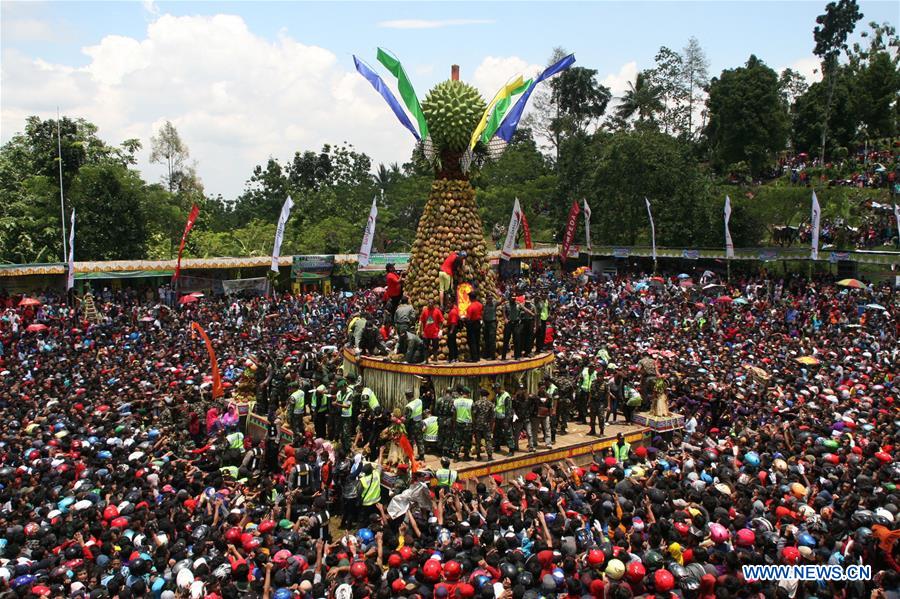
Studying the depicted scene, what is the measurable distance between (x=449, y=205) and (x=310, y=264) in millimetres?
19785

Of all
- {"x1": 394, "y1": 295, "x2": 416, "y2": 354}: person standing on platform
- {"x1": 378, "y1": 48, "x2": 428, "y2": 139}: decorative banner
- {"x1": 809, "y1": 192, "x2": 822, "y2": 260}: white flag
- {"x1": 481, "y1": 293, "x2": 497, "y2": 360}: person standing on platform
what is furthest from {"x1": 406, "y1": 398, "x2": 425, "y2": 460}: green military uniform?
{"x1": 809, "y1": 192, "x2": 822, "y2": 260}: white flag

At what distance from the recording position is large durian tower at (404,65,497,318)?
651 inches

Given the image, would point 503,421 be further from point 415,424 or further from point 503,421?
point 415,424

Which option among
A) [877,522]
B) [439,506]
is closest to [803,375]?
[877,522]

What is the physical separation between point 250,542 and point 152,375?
38.0ft

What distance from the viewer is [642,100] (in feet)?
171

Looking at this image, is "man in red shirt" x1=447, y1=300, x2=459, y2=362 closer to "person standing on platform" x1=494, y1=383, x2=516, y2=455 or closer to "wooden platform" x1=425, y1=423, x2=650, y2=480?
"person standing on platform" x1=494, y1=383, x2=516, y2=455

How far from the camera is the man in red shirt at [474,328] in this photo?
15242 millimetres

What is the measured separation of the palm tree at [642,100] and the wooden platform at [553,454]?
3864 centimetres

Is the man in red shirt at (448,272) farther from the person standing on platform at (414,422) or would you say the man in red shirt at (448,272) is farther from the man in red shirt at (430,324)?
the person standing on platform at (414,422)

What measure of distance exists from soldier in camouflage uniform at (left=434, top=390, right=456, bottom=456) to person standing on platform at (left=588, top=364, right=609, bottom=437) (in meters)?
3.30

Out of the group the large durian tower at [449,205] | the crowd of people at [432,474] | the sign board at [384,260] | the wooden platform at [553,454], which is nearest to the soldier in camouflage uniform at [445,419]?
the crowd of people at [432,474]

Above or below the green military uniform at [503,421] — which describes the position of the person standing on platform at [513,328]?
above

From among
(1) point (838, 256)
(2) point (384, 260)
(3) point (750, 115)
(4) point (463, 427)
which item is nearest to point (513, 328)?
(4) point (463, 427)
